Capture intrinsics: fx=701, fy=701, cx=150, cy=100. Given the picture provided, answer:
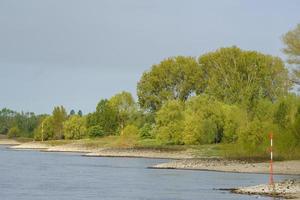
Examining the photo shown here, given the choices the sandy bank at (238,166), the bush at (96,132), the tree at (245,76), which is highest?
the tree at (245,76)

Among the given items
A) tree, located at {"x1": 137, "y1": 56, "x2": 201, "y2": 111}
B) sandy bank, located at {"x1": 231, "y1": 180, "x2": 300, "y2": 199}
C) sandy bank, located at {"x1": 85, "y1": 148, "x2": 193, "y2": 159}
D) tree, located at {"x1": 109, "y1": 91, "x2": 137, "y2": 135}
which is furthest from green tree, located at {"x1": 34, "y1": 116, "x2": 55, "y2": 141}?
sandy bank, located at {"x1": 231, "y1": 180, "x2": 300, "y2": 199}

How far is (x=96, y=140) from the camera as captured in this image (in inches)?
5463

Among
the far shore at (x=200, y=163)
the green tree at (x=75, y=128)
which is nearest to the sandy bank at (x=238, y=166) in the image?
the far shore at (x=200, y=163)

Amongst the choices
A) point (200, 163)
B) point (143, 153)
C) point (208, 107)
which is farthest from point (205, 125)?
point (200, 163)

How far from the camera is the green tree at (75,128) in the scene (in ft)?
535

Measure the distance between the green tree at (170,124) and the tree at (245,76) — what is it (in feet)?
31.8

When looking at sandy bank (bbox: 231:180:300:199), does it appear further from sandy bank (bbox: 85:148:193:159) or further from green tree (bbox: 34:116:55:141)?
green tree (bbox: 34:116:55:141)

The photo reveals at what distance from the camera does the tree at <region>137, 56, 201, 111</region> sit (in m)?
127

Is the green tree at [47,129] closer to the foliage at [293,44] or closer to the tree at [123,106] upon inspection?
the tree at [123,106]

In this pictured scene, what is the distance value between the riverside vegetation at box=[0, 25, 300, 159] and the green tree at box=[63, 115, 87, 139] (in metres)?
6.73

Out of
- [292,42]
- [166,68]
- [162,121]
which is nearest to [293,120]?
[292,42]

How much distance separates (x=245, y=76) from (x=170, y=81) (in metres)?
14.4

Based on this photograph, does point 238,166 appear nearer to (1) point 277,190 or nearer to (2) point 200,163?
(2) point 200,163

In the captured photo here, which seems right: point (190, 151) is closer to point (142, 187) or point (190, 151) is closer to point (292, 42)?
point (292, 42)
